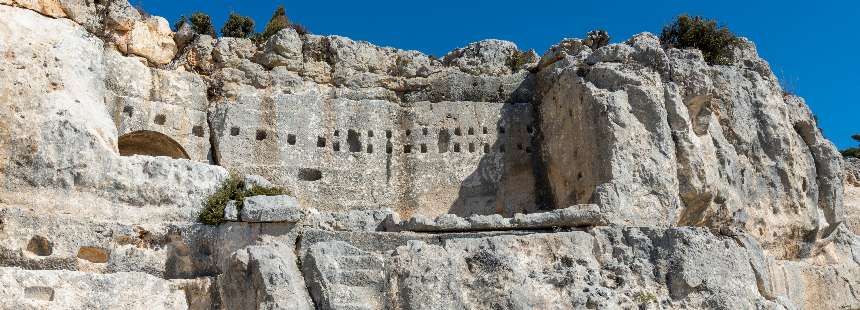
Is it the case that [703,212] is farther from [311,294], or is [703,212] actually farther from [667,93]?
[311,294]

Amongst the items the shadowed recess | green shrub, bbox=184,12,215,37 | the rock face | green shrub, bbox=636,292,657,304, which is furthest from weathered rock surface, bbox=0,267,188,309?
green shrub, bbox=184,12,215,37

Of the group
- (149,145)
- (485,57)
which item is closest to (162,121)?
(149,145)

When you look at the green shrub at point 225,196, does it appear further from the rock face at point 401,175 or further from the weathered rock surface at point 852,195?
the weathered rock surface at point 852,195

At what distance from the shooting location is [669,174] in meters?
16.5

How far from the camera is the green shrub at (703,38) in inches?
799

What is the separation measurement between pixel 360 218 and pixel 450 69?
6128 millimetres

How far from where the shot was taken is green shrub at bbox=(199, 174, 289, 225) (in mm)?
13656

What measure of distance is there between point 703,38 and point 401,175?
7.62 meters

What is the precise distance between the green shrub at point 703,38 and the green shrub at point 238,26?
9.77 meters

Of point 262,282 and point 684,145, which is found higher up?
point 684,145

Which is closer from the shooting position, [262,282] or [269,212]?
[262,282]

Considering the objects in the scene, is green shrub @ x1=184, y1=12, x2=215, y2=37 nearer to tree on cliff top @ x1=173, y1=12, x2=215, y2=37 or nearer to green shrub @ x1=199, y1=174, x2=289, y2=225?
tree on cliff top @ x1=173, y1=12, x2=215, y2=37

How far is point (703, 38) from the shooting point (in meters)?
20.4

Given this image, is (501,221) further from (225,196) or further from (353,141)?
(353,141)
